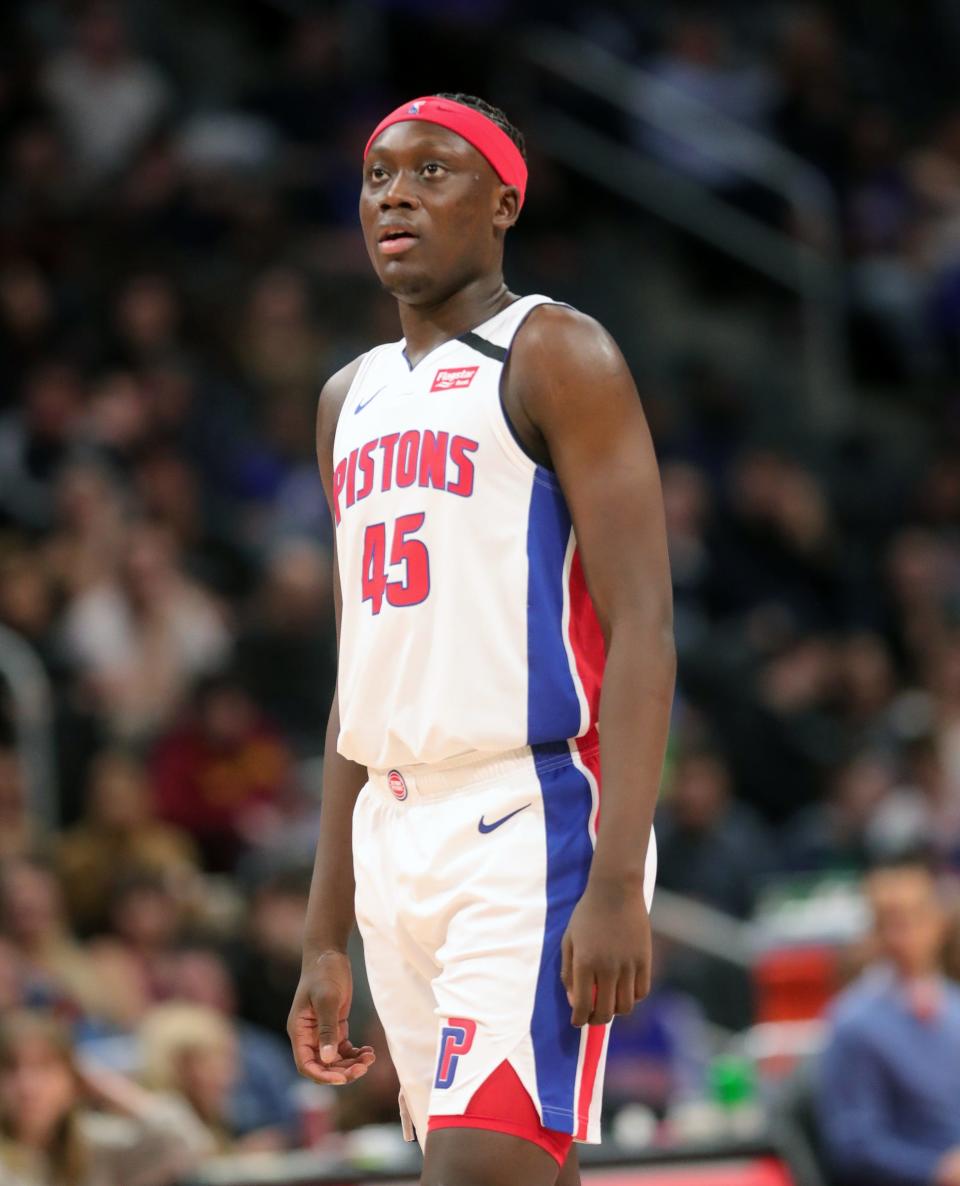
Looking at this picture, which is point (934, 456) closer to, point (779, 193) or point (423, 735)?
point (779, 193)

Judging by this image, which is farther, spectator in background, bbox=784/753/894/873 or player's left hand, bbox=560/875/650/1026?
spectator in background, bbox=784/753/894/873

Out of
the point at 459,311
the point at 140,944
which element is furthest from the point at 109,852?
the point at 459,311

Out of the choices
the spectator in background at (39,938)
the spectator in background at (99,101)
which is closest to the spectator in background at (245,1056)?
the spectator in background at (39,938)

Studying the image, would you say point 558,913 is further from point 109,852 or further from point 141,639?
point 141,639

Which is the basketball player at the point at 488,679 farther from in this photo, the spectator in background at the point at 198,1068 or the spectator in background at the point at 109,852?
the spectator in background at the point at 109,852

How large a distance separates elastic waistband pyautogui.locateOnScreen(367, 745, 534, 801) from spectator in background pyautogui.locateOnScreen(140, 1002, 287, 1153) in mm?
3983

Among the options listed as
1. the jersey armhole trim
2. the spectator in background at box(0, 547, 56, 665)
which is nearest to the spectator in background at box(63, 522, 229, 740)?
the spectator in background at box(0, 547, 56, 665)

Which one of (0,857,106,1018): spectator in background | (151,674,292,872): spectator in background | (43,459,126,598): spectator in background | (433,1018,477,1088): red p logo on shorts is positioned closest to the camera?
(433,1018,477,1088): red p logo on shorts

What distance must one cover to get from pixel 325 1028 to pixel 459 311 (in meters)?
1.27

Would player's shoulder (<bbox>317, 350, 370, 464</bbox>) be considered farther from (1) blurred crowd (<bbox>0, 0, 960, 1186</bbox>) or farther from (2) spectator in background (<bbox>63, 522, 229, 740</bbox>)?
(2) spectator in background (<bbox>63, 522, 229, 740</bbox>)

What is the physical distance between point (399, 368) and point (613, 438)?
499 millimetres

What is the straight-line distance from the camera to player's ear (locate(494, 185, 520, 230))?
3895 millimetres

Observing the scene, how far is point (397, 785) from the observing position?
377 cm

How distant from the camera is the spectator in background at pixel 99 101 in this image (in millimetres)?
12766
